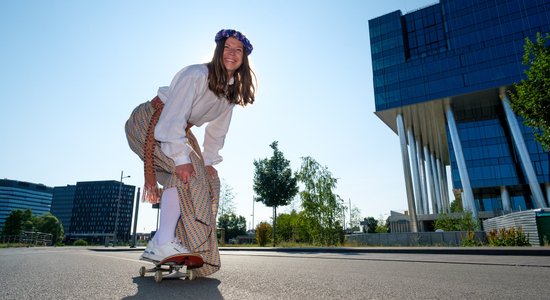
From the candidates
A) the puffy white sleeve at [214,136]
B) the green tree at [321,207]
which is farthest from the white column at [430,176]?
the puffy white sleeve at [214,136]

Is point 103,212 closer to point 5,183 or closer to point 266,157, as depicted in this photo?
point 5,183

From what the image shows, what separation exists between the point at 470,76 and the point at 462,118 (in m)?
9.03

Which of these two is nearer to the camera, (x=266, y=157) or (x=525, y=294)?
(x=525, y=294)

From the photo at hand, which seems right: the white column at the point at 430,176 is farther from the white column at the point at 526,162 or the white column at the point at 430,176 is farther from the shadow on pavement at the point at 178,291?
the shadow on pavement at the point at 178,291

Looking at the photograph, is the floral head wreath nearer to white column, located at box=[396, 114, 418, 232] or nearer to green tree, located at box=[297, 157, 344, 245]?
green tree, located at box=[297, 157, 344, 245]

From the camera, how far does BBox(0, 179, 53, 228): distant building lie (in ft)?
393

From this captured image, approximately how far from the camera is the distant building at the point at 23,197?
11969 centimetres

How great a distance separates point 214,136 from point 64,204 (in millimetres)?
180932

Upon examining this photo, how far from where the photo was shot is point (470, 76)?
40.9 metres

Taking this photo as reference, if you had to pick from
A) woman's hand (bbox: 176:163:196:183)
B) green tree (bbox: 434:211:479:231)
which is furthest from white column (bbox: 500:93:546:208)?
woman's hand (bbox: 176:163:196:183)

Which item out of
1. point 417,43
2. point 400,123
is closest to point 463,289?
point 400,123

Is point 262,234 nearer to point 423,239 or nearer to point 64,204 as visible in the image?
point 423,239

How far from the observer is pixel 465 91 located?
4047 centimetres

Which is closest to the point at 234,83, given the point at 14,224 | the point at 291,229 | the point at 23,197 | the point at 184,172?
the point at 184,172
